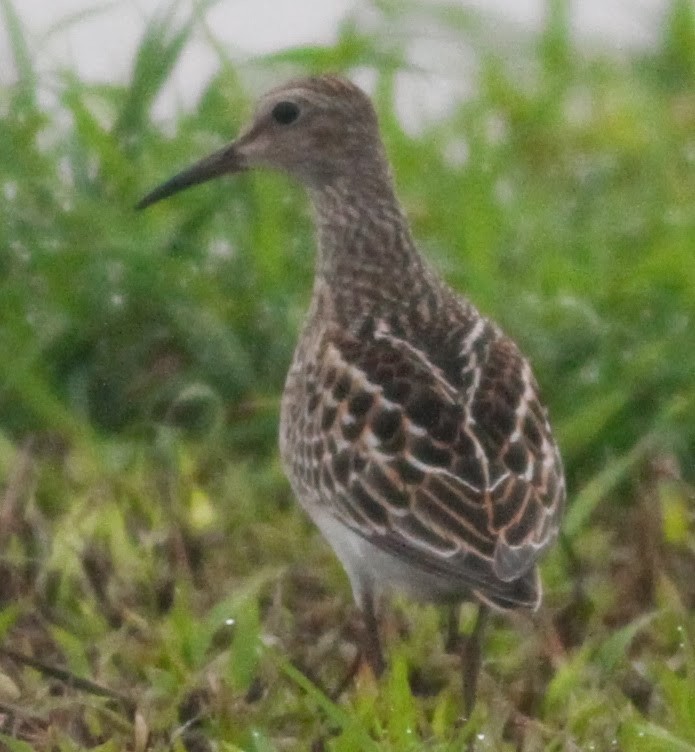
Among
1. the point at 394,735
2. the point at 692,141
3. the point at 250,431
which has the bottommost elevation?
the point at 692,141

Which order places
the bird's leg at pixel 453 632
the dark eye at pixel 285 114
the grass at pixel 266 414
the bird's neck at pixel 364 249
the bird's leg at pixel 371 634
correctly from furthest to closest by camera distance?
the dark eye at pixel 285 114 → the bird's neck at pixel 364 249 → the bird's leg at pixel 453 632 → the bird's leg at pixel 371 634 → the grass at pixel 266 414

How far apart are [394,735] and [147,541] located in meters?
1.52

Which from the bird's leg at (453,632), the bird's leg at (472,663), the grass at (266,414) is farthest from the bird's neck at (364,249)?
the bird's leg at (472,663)

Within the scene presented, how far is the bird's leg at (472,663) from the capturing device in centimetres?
606

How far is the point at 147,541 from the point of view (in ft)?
23.0

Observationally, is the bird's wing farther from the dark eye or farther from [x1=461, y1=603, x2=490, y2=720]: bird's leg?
the dark eye

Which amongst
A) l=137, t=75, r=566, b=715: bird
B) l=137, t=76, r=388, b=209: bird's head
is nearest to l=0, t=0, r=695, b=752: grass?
l=137, t=75, r=566, b=715: bird

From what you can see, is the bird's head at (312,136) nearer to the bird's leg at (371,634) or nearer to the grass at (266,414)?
the grass at (266,414)

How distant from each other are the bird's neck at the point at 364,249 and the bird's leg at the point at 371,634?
86 centimetres

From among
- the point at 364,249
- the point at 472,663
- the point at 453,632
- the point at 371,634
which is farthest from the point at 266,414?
the point at 472,663

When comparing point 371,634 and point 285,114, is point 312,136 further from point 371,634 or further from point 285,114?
point 371,634

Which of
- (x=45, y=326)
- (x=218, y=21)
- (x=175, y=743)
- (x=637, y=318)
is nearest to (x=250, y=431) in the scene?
(x=45, y=326)

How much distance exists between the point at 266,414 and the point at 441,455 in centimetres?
155

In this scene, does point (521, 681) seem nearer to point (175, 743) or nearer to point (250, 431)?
point (175, 743)
